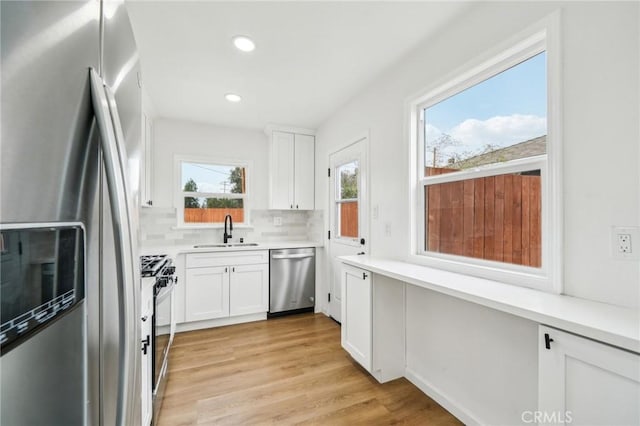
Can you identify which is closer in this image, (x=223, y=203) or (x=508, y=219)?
(x=508, y=219)

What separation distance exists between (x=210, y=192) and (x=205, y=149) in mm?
588

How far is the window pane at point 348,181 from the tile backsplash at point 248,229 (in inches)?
A: 24.7

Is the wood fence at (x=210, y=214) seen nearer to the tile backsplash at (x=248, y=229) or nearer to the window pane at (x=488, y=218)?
the tile backsplash at (x=248, y=229)

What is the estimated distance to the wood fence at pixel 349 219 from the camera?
3.13 m

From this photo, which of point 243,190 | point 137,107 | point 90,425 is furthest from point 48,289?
point 243,190

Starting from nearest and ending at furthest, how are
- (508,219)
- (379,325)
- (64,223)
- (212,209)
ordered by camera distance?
(64,223) < (508,219) < (379,325) < (212,209)

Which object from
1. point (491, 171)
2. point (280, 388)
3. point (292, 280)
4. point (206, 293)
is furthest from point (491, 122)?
point (206, 293)

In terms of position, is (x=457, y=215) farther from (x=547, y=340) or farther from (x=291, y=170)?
(x=291, y=170)

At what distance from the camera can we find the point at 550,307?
112 cm

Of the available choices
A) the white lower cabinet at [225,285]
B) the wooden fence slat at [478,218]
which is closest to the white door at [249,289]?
the white lower cabinet at [225,285]

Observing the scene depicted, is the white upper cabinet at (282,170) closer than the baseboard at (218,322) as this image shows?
No

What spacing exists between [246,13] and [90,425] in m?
2.07

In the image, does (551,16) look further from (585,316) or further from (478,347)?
(478,347)

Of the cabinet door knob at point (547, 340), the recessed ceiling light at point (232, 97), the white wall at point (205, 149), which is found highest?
the recessed ceiling light at point (232, 97)
